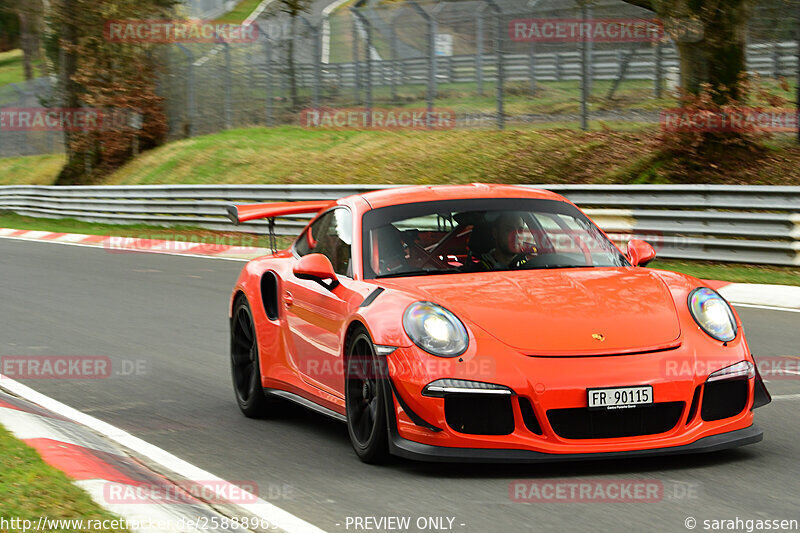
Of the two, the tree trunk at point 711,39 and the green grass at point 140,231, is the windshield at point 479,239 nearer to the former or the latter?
the tree trunk at point 711,39

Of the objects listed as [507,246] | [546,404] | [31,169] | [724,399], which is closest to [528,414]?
[546,404]

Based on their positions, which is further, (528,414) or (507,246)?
(507,246)

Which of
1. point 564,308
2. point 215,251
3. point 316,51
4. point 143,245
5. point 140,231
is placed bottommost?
point 140,231

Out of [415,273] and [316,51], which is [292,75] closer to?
[316,51]

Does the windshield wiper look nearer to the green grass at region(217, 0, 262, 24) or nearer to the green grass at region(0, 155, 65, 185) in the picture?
the green grass at region(0, 155, 65, 185)

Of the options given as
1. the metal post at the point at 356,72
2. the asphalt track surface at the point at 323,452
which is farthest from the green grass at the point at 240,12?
the asphalt track surface at the point at 323,452

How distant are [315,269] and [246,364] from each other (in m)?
1.70

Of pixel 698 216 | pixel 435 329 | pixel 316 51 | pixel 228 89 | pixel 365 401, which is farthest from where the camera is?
pixel 228 89

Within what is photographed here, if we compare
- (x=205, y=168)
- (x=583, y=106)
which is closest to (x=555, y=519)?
(x=583, y=106)

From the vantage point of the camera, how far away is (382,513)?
5180 millimetres

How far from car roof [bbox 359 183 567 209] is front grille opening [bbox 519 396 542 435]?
6.24ft

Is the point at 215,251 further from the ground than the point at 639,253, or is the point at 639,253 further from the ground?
the point at 639,253

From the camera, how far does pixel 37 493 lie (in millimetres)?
4973

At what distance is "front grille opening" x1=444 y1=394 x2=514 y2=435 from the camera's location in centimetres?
555
